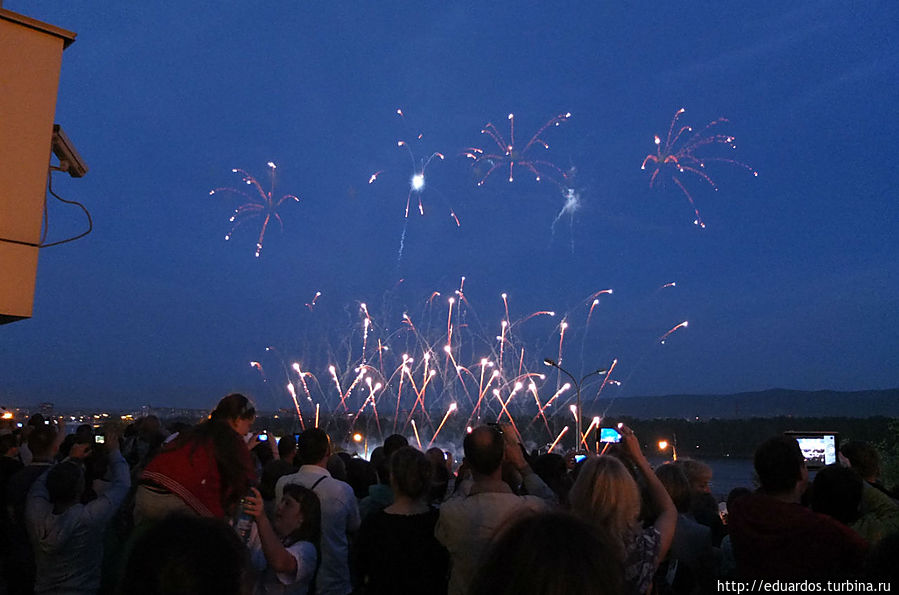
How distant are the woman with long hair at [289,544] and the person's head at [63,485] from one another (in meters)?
1.99

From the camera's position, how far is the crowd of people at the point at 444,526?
1722 millimetres

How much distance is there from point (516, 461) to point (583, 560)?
131 inches

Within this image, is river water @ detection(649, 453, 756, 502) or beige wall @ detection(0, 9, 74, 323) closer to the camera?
beige wall @ detection(0, 9, 74, 323)

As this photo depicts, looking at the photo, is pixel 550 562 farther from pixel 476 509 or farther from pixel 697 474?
pixel 697 474

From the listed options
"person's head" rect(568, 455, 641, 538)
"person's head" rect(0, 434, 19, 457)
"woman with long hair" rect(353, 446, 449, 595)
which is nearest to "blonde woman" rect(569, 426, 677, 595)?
"person's head" rect(568, 455, 641, 538)

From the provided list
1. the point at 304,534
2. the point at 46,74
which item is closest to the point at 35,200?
the point at 46,74

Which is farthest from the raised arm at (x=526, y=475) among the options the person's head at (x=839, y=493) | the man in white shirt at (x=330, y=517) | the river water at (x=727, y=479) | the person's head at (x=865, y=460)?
the river water at (x=727, y=479)

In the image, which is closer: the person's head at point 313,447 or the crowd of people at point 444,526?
the crowd of people at point 444,526

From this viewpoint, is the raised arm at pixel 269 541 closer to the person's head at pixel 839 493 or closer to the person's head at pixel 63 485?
the person's head at pixel 63 485

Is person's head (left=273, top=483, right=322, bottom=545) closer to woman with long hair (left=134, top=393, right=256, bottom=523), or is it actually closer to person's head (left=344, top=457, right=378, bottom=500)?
woman with long hair (left=134, top=393, right=256, bottom=523)

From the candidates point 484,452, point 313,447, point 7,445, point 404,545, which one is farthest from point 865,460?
point 7,445

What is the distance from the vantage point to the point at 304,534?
13.8 ft

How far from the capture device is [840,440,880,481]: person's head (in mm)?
5367

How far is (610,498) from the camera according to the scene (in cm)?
356
